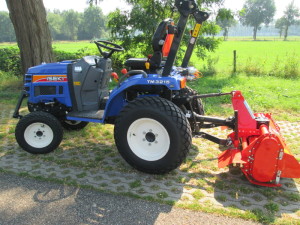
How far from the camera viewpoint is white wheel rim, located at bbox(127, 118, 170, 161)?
327cm

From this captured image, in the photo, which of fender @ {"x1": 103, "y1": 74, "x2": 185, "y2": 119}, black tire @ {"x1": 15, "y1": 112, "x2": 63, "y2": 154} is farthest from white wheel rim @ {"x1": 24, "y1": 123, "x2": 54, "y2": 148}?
fender @ {"x1": 103, "y1": 74, "x2": 185, "y2": 119}

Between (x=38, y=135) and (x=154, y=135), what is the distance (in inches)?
72.6

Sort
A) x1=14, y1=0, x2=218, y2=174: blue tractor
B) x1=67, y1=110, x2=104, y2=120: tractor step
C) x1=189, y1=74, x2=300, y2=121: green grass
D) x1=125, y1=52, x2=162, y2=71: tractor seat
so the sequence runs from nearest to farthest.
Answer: x1=14, y1=0, x2=218, y2=174: blue tractor
x1=125, y1=52, x2=162, y2=71: tractor seat
x1=67, y1=110, x2=104, y2=120: tractor step
x1=189, y1=74, x2=300, y2=121: green grass

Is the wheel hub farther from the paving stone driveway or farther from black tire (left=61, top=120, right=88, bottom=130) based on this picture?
black tire (left=61, top=120, right=88, bottom=130)

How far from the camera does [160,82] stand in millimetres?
3281

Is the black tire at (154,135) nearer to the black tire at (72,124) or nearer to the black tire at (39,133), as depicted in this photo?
the black tire at (39,133)

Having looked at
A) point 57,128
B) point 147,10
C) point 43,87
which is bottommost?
point 57,128

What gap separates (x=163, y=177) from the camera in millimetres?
3342

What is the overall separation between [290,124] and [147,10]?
6720 millimetres

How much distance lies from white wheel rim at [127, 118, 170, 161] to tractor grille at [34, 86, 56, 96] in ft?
5.23

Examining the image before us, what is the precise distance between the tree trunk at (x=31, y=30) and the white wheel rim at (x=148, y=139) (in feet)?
15.9

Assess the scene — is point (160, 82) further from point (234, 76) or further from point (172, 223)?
point (234, 76)

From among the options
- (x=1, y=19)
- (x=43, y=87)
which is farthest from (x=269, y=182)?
(x=1, y=19)

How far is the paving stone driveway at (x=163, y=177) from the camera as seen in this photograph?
2858 millimetres
